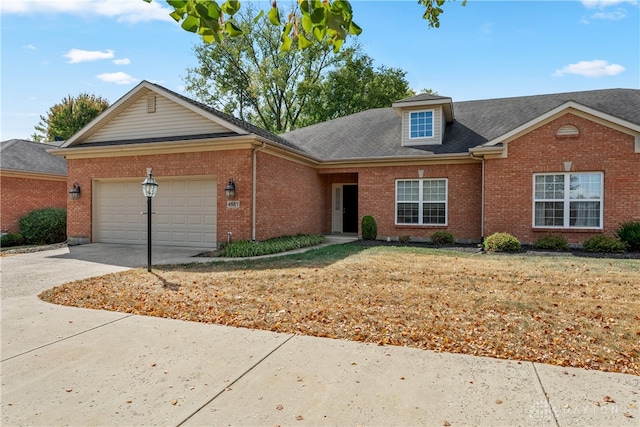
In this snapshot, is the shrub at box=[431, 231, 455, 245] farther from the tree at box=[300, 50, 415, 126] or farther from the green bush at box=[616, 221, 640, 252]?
the tree at box=[300, 50, 415, 126]

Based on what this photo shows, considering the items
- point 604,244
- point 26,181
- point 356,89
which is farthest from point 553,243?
point 356,89

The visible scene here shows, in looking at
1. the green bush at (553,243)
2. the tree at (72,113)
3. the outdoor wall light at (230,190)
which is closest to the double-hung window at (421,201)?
the green bush at (553,243)

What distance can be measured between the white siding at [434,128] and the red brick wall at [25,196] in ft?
56.5

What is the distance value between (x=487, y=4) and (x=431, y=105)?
836 centimetres

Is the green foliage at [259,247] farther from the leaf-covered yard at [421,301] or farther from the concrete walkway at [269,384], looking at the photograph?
the concrete walkway at [269,384]

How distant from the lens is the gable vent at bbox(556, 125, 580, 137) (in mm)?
12352

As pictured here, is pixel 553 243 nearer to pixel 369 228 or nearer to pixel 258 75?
pixel 369 228

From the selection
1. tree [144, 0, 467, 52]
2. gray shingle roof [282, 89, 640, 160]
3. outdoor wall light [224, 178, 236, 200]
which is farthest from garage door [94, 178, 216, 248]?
tree [144, 0, 467, 52]

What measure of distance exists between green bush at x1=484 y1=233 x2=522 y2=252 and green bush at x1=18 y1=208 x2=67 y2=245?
17521 millimetres

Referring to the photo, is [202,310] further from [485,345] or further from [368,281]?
[485,345]

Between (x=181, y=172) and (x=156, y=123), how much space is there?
2277 mm

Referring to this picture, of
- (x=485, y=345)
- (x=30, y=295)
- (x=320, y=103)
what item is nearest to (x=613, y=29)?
(x=485, y=345)

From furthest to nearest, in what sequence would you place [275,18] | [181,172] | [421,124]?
[421,124], [181,172], [275,18]

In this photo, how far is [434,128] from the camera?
15492 millimetres
